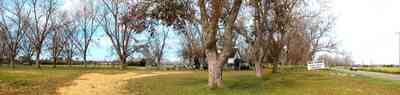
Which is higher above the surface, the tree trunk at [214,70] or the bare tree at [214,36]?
the bare tree at [214,36]

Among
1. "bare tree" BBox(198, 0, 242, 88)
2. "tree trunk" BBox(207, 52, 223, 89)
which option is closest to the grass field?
"tree trunk" BBox(207, 52, 223, 89)

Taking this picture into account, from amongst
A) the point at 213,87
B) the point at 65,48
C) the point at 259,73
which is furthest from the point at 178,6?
the point at 65,48

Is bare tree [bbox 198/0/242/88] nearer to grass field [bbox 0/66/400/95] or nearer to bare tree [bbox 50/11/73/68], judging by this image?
grass field [bbox 0/66/400/95]

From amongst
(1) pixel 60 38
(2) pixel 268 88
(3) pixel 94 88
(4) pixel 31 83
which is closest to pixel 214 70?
(2) pixel 268 88

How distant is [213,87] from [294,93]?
305cm

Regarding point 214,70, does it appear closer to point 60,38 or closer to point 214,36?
point 214,36

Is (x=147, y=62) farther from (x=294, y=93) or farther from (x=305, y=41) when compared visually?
(x=294, y=93)

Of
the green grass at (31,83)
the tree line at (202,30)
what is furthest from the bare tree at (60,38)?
the green grass at (31,83)

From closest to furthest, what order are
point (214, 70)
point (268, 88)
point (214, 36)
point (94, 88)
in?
point (214, 36)
point (214, 70)
point (268, 88)
point (94, 88)

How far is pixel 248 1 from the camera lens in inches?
790

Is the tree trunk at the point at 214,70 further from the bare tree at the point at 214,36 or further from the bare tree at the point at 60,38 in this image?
the bare tree at the point at 60,38

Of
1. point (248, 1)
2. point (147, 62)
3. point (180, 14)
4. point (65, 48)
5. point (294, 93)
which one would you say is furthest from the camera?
point (147, 62)

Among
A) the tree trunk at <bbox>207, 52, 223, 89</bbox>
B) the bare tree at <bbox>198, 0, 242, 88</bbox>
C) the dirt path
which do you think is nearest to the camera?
the dirt path

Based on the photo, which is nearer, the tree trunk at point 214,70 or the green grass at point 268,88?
the green grass at point 268,88
